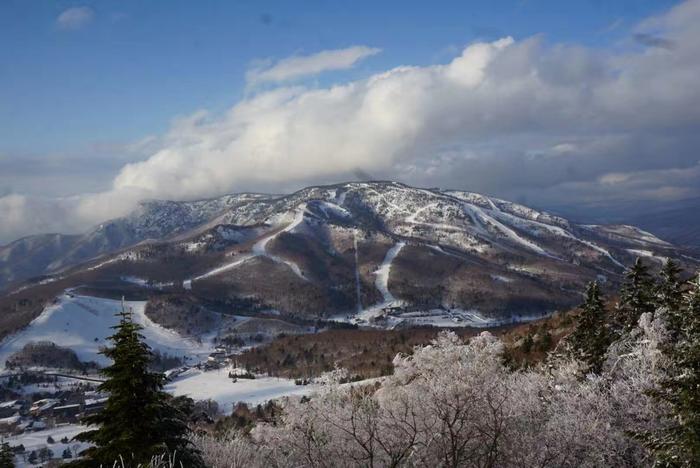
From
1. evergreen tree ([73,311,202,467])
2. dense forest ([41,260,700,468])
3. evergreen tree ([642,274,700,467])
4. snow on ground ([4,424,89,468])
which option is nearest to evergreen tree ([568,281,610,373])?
dense forest ([41,260,700,468])

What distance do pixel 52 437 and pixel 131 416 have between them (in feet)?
476

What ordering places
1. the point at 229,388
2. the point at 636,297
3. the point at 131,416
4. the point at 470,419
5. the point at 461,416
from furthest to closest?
the point at 229,388 → the point at 636,297 → the point at 470,419 → the point at 461,416 → the point at 131,416

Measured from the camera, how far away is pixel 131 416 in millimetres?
22359

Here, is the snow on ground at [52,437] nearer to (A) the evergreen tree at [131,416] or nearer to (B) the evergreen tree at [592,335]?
(A) the evergreen tree at [131,416]

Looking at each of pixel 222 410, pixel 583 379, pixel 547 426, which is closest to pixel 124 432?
pixel 547 426

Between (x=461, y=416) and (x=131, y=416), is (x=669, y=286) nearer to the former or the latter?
(x=461, y=416)

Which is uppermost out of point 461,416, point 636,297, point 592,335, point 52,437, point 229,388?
point 636,297

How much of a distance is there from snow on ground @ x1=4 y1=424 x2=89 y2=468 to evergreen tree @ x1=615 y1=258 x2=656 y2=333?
124m

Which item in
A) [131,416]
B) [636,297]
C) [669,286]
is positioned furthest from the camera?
[636,297]

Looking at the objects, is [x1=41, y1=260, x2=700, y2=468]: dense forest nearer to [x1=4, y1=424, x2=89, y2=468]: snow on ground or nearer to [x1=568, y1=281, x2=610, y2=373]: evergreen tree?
[x1=568, y1=281, x2=610, y2=373]: evergreen tree

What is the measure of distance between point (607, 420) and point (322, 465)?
576 inches

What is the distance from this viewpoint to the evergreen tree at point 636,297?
4241 centimetres

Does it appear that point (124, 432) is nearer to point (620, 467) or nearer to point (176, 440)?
point (176, 440)

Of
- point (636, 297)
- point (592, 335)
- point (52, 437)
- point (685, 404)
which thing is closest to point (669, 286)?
point (636, 297)
